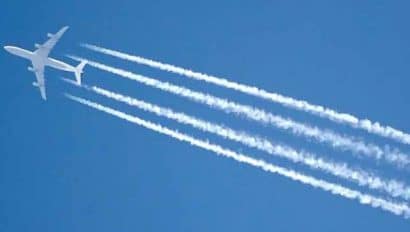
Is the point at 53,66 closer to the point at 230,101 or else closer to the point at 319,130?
the point at 230,101

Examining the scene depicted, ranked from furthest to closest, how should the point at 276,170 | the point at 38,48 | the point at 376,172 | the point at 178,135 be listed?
1. the point at 38,48
2. the point at 178,135
3. the point at 276,170
4. the point at 376,172

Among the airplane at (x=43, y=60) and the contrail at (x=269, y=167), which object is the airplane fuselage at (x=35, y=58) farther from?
the contrail at (x=269, y=167)

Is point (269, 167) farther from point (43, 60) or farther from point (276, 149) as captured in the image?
point (43, 60)

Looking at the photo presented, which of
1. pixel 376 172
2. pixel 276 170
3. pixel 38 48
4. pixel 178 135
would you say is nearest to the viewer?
pixel 376 172

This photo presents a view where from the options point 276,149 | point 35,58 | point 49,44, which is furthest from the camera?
point 35,58

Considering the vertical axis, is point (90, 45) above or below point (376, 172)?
above

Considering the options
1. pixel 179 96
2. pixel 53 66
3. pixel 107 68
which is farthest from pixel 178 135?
pixel 53 66

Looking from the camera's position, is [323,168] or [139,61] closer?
[323,168]

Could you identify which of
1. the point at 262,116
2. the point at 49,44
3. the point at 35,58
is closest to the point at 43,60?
the point at 35,58
